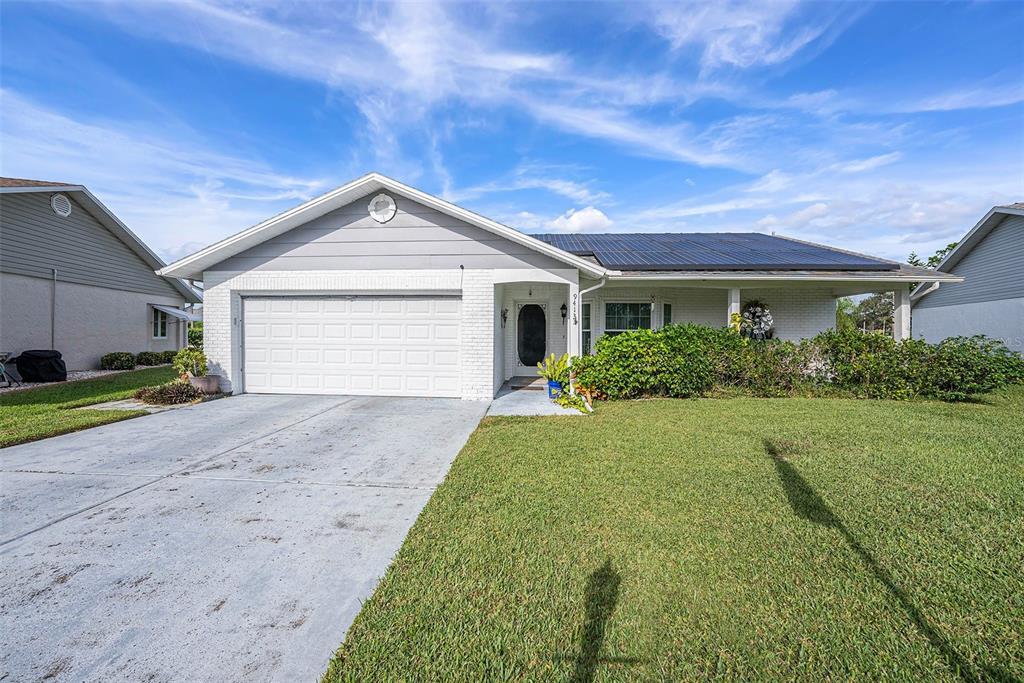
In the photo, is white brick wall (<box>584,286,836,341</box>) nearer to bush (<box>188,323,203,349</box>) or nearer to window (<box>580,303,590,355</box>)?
window (<box>580,303,590,355</box>)

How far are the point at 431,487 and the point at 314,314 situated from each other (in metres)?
6.41

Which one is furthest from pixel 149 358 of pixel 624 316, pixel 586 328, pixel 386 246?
pixel 624 316

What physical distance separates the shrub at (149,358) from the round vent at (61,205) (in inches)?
192

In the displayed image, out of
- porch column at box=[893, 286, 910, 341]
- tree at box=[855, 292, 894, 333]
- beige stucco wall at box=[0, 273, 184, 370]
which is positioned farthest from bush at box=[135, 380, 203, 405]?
tree at box=[855, 292, 894, 333]

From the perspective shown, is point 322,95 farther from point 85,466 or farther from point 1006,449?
point 1006,449

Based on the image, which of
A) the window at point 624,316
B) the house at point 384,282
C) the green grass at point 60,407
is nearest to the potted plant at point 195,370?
the house at point 384,282

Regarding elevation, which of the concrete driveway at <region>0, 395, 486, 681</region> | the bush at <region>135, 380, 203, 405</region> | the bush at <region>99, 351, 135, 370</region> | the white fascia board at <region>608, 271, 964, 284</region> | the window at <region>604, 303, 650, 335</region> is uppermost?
the white fascia board at <region>608, 271, 964, 284</region>

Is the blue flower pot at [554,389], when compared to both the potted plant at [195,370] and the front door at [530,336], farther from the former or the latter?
the potted plant at [195,370]

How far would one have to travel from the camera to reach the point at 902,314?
10.3 metres

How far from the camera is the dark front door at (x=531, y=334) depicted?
1186 centimetres

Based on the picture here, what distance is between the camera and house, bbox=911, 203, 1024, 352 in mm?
12547

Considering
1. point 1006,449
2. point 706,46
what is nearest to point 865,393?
point 1006,449

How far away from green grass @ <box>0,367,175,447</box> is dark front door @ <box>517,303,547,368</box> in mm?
8113

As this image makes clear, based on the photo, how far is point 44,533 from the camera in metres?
3.18
